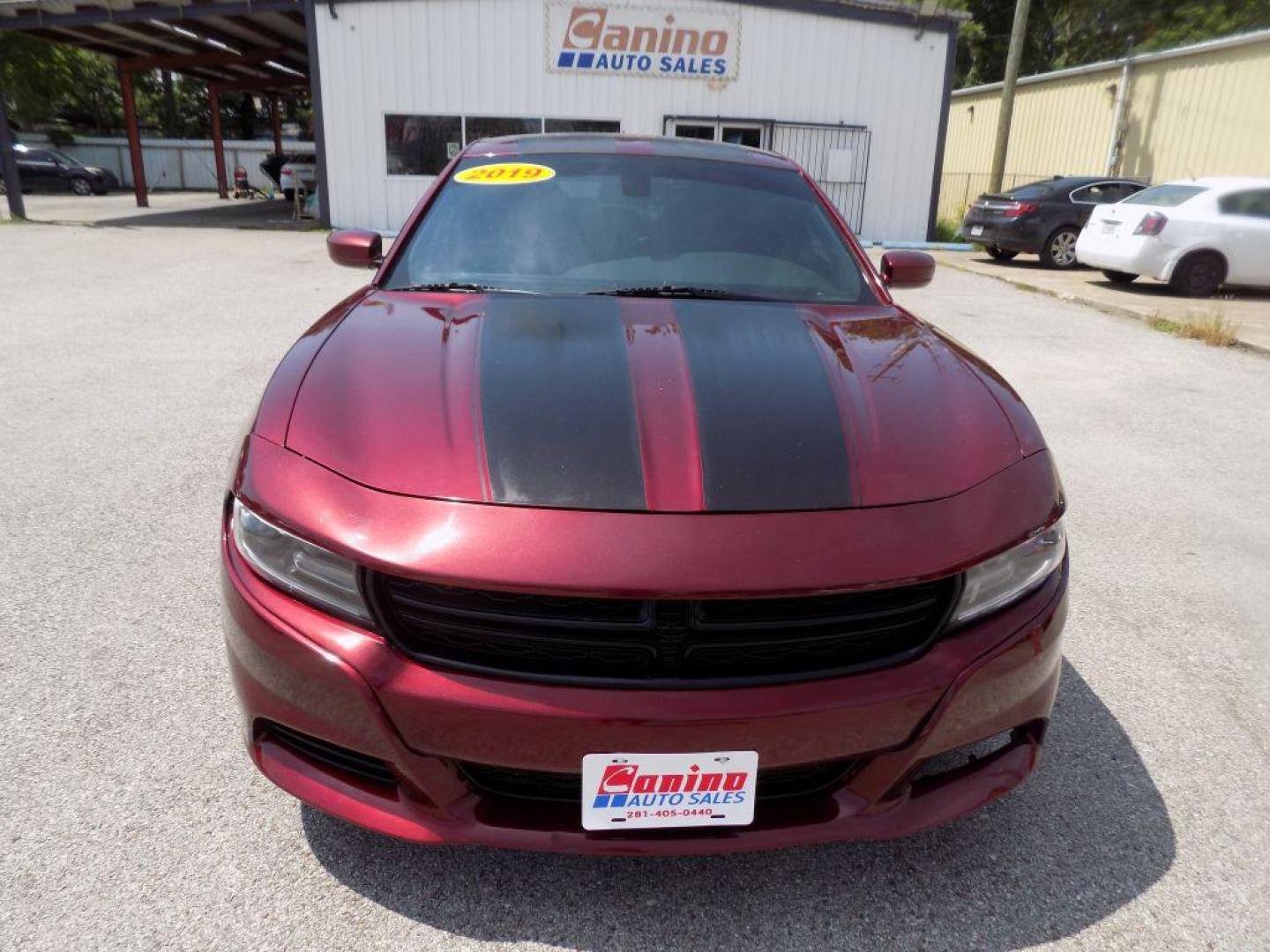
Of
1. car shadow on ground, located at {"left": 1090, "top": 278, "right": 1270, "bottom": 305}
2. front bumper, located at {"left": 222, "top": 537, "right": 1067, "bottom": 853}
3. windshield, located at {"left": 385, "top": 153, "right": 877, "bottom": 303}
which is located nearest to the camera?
front bumper, located at {"left": 222, "top": 537, "right": 1067, "bottom": 853}

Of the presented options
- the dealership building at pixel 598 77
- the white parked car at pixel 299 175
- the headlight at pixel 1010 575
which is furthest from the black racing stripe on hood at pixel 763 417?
the white parked car at pixel 299 175

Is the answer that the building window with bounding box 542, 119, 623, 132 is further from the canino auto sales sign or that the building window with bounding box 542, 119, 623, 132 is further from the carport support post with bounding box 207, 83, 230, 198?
the carport support post with bounding box 207, 83, 230, 198

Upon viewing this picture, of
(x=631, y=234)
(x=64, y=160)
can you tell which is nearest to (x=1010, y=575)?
(x=631, y=234)

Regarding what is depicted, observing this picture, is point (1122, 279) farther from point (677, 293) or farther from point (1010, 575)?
point (1010, 575)

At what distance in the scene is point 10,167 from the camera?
1791cm

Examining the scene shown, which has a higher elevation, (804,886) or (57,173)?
(57,173)

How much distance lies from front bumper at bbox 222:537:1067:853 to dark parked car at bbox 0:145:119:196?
3318cm

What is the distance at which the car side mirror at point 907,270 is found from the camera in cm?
327

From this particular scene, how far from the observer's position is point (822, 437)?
71.5 inches

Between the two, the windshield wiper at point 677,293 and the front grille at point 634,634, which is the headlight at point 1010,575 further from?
the windshield wiper at point 677,293

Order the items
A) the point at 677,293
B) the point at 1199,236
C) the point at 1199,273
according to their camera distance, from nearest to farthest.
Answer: the point at 677,293
the point at 1199,236
the point at 1199,273

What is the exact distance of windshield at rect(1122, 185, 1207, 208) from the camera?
1144 centimetres

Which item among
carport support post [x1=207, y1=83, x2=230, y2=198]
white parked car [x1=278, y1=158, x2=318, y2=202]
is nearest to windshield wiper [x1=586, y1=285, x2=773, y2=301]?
white parked car [x1=278, y1=158, x2=318, y2=202]

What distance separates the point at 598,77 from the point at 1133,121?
12.1 metres
